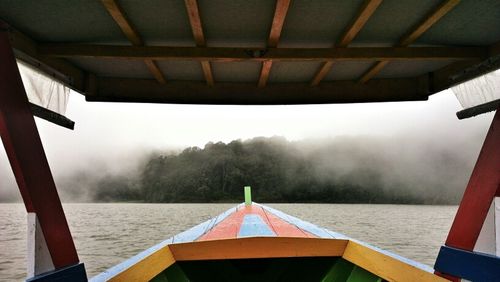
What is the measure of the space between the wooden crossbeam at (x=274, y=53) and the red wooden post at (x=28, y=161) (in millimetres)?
864

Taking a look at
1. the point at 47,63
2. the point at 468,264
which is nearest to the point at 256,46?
the point at 47,63

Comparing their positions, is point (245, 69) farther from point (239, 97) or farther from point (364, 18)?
point (364, 18)

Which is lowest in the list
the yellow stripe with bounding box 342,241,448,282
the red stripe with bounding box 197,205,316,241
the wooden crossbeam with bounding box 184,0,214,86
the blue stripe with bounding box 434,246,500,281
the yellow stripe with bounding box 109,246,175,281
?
the yellow stripe with bounding box 109,246,175,281

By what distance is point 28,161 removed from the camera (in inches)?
81.6

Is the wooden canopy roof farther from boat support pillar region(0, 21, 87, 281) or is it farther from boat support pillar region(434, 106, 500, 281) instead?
boat support pillar region(434, 106, 500, 281)

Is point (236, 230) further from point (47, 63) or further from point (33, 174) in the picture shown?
point (47, 63)

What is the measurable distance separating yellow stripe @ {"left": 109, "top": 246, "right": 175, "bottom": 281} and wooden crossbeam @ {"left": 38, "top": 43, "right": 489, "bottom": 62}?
1669mm

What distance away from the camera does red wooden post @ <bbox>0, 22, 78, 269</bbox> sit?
1.99m

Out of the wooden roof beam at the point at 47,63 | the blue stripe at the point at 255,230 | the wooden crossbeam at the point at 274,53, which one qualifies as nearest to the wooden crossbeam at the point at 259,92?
the wooden roof beam at the point at 47,63

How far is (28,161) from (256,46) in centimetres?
197

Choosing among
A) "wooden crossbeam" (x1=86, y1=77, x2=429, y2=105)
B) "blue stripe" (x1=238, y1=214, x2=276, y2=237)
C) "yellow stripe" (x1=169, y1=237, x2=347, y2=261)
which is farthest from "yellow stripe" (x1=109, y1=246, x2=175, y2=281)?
"wooden crossbeam" (x1=86, y1=77, x2=429, y2=105)

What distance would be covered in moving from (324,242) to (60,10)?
2817mm

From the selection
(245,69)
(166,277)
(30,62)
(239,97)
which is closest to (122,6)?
(30,62)

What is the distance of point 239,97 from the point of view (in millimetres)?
4199
